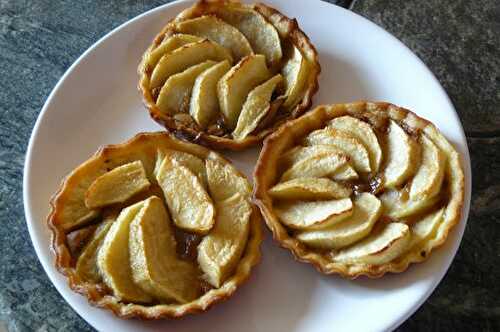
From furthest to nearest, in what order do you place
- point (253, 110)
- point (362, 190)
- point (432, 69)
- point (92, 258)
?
point (432, 69), point (253, 110), point (362, 190), point (92, 258)

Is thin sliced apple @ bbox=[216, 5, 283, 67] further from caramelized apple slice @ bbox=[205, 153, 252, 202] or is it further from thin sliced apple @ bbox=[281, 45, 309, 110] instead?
caramelized apple slice @ bbox=[205, 153, 252, 202]

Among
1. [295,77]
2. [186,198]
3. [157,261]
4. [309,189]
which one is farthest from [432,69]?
[157,261]

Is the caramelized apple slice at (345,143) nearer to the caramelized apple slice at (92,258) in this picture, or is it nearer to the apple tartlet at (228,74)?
the apple tartlet at (228,74)

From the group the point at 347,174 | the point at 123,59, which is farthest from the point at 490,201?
the point at 123,59

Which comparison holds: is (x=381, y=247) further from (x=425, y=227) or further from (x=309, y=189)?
(x=309, y=189)

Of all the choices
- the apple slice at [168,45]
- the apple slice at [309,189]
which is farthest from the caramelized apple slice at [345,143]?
the apple slice at [168,45]

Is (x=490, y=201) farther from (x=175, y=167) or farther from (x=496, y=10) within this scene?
(x=175, y=167)

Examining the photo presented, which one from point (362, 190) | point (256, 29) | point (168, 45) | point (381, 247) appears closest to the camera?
point (381, 247)

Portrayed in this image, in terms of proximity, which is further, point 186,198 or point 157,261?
point 186,198
